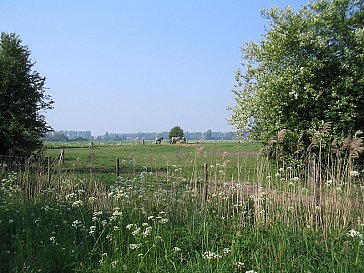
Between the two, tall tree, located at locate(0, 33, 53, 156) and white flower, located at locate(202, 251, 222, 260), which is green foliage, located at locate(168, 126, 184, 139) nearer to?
tall tree, located at locate(0, 33, 53, 156)

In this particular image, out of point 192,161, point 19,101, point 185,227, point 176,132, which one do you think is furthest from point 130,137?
point 185,227

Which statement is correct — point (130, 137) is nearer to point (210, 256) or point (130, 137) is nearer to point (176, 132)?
point (176, 132)

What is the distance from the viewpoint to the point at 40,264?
4.21m

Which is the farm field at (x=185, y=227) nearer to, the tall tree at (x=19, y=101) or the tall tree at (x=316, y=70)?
the tall tree at (x=316, y=70)

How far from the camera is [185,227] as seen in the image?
5582 mm

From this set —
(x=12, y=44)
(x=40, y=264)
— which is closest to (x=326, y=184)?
(x=40, y=264)

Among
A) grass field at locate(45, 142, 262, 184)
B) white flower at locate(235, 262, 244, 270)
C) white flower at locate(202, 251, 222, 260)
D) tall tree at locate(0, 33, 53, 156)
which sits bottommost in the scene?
white flower at locate(235, 262, 244, 270)

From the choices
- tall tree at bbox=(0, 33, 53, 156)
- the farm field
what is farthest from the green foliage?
the farm field

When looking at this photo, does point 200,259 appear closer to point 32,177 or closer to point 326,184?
point 326,184

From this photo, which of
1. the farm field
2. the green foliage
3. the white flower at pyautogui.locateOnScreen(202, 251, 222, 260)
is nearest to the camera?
the white flower at pyautogui.locateOnScreen(202, 251, 222, 260)

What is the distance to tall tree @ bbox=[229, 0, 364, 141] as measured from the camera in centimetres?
1316

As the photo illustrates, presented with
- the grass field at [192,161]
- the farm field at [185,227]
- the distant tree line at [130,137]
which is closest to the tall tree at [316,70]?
the grass field at [192,161]

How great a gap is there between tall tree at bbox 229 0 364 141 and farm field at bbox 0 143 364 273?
683 centimetres

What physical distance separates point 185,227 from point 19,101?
50.8 feet
